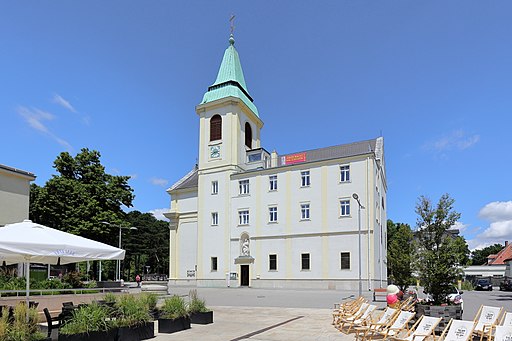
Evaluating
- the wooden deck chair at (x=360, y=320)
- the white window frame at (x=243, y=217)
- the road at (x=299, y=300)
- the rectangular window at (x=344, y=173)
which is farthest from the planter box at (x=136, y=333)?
the white window frame at (x=243, y=217)

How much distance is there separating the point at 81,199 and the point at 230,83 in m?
21.9

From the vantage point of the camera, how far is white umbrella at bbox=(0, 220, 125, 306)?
31.2 feet

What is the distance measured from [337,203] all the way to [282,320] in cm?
2992

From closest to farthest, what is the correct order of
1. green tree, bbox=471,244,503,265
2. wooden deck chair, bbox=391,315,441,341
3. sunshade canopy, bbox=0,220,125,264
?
1. wooden deck chair, bbox=391,315,441,341
2. sunshade canopy, bbox=0,220,125,264
3. green tree, bbox=471,244,503,265

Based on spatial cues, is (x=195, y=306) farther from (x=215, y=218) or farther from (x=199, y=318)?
(x=215, y=218)

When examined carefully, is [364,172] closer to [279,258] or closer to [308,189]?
[308,189]

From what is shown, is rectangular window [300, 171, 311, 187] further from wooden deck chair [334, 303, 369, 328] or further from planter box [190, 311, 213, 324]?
planter box [190, 311, 213, 324]

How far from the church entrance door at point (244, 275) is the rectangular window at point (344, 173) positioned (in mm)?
14288

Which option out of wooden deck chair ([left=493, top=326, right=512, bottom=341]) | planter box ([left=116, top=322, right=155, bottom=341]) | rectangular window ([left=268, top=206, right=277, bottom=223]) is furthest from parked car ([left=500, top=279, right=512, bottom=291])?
planter box ([left=116, top=322, right=155, bottom=341])

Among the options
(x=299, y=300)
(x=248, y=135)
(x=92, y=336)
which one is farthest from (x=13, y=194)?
(x=248, y=135)

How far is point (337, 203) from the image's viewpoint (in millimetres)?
43469

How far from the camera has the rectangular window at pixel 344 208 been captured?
42.8 metres

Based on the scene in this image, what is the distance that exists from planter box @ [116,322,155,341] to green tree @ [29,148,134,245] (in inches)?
1386

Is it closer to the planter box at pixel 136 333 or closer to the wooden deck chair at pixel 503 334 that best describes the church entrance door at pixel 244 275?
the planter box at pixel 136 333
